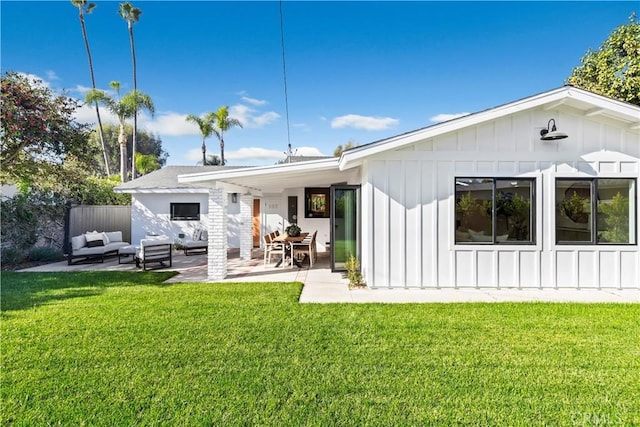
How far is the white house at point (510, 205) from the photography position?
269 inches

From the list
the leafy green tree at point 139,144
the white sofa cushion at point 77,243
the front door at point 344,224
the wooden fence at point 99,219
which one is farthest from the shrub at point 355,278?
Answer: the leafy green tree at point 139,144

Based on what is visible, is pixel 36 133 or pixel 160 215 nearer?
pixel 36 133

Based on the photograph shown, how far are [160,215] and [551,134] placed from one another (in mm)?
14730

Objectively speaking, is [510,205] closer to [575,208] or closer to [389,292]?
[575,208]

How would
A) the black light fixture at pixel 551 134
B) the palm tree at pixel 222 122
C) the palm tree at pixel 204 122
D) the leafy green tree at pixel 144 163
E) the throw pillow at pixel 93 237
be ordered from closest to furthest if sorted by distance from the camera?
the black light fixture at pixel 551 134
the throw pillow at pixel 93 237
the leafy green tree at pixel 144 163
the palm tree at pixel 222 122
the palm tree at pixel 204 122

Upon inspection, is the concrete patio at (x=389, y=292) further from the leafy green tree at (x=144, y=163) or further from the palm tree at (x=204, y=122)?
the palm tree at (x=204, y=122)

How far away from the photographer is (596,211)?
268 inches

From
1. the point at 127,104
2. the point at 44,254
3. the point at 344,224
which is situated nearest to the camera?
the point at 344,224

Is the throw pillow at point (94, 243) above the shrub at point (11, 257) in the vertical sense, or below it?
above

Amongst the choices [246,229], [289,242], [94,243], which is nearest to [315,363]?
[289,242]

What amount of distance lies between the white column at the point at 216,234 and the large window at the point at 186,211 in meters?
7.05

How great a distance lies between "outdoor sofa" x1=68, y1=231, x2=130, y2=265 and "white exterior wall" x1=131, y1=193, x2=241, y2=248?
253 cm

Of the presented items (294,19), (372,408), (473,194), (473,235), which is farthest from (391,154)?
(294,19)

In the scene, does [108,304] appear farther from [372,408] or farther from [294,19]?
[294,19]
